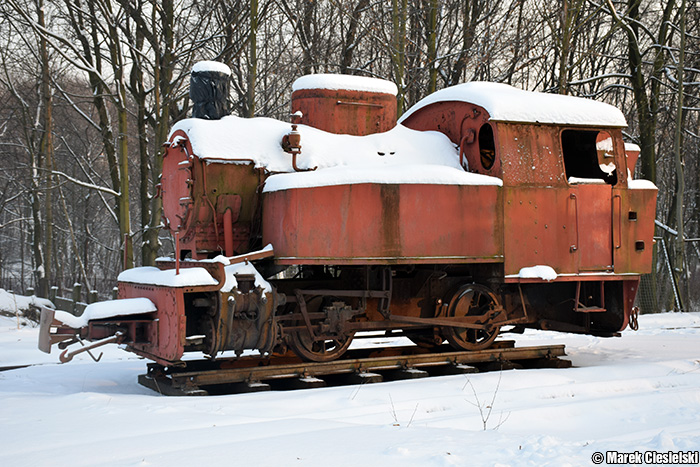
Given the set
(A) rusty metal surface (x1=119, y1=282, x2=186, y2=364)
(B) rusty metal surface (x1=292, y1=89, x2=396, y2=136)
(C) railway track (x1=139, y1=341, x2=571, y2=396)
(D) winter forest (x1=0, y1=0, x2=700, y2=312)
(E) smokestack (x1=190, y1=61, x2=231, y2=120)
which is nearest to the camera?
(A) rusty metal surface (x1=119, y1=282, x2=186, y2=364)

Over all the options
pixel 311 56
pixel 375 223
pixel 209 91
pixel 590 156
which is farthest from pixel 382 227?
pixel 311 56

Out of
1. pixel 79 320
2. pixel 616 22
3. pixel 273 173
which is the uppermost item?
pixel 616 22

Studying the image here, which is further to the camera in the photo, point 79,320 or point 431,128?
point 431,128

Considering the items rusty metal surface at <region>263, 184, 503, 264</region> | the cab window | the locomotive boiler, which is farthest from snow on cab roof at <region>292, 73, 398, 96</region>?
the cab window

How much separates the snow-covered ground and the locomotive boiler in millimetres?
1004

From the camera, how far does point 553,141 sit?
8570 mm

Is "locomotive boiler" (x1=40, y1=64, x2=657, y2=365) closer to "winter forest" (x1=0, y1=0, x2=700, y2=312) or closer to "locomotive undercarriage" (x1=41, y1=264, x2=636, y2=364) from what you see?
"locomotive undercarriage" (x1=41, y1=264, x2=636, y2=364)

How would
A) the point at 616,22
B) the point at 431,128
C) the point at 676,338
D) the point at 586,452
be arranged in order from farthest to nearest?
the point at 616,22 → the point at 676,338 → the point at 431,128 → the point at 586,452

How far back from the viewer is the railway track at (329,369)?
7.30 meters

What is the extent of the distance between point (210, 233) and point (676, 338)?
8.07 meters

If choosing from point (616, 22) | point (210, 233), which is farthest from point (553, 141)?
point (616, 22)

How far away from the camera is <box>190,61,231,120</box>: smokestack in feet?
27.1

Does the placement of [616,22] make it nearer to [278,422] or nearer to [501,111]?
[501,111]

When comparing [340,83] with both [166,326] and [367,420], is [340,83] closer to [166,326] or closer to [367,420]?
[166,326]
